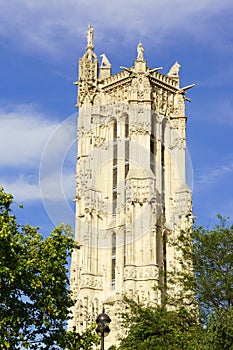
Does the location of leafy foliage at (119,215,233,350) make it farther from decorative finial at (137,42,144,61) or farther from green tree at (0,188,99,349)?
decorative finial at (137,42,144,61)

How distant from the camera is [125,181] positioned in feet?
173

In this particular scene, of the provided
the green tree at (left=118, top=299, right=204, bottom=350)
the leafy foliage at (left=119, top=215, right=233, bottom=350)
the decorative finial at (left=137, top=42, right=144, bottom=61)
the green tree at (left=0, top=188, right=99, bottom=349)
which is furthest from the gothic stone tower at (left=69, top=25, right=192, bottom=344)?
the green tree at (left=0, top=188, right=99, bottom=349)

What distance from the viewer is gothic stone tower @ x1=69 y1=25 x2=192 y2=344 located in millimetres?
50281

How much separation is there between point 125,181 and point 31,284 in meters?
31.0

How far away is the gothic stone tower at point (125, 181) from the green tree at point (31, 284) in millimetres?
24338

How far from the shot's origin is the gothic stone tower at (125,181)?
1980 inches

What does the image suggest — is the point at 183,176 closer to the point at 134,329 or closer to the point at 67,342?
the point at 134,329

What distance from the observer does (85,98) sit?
189 feet

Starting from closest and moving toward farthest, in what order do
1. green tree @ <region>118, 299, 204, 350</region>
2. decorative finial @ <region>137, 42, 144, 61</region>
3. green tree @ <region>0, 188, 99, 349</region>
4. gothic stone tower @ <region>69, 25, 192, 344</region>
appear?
green tree @ <region>0, 188, 99, 349</region> < green tree @ <region>118, 299, 204, 350</region> < gothic stone tower @ <region>69, 25, 192, 344</region> < decorative finial @ <region>137, 42, 144, 61</region>

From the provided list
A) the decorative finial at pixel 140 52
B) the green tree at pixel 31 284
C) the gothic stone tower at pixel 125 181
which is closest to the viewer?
the green tree at pixel 31 284

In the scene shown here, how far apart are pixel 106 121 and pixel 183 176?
719 centimetres

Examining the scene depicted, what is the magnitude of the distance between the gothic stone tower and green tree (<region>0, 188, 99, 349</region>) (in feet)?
79.8

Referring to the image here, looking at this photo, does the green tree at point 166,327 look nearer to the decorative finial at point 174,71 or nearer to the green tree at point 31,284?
the green tree at point 31,284

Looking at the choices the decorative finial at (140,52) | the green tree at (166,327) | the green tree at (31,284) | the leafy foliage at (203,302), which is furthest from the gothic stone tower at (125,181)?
the green tree at (31,284)
